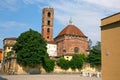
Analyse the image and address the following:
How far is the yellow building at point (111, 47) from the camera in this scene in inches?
671

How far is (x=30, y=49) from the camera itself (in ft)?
149

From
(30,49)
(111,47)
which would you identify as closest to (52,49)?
(30,49)

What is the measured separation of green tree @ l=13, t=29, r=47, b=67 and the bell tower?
81.3ft

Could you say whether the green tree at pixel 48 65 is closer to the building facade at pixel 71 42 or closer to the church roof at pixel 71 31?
the building facade at pixel 71 42

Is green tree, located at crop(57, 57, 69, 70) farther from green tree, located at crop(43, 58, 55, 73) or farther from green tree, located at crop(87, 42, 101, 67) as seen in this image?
green tree, located at crop(87, 42, 101, 67)

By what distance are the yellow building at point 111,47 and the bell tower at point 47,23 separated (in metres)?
54.5

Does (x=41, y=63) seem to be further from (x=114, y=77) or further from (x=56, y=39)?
(x=114, y=77)

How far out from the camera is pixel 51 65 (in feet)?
163

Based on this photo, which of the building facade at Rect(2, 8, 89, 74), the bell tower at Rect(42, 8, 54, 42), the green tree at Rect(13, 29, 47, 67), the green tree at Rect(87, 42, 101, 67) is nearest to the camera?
the green tree at Rect(13, 29, 47, 67)

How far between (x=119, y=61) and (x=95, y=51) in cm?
3916

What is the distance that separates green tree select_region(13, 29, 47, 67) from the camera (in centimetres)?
4519

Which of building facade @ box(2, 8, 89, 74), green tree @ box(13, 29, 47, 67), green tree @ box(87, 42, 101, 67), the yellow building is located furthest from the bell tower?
the yellow building

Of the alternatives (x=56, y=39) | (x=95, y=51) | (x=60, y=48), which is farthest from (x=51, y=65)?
(x=56, y=39)

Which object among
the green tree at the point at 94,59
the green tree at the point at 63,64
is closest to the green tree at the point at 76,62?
the green tree at the point at 63,64
